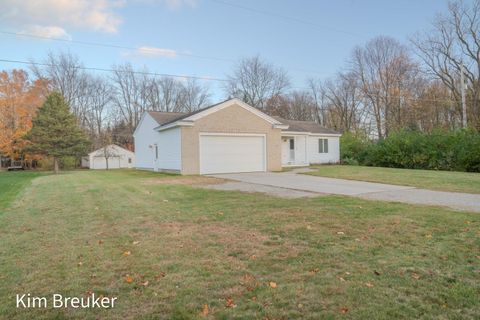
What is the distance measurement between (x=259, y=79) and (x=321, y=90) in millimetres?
8272

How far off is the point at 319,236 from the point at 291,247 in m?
0.68

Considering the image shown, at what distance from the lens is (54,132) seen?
97.3ft

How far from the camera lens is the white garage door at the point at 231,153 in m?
18.6

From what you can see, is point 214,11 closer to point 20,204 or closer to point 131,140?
point 20,204

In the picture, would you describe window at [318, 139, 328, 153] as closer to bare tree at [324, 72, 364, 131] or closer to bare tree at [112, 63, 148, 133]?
bare tree at [324, 72, 364, 131]

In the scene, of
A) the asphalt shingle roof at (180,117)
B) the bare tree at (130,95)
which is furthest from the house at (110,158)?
the asphalt shingle roof at (180,117)

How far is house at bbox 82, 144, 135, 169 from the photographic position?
4125 centimetres

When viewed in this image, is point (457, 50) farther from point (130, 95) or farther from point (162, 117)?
point (130, 95)

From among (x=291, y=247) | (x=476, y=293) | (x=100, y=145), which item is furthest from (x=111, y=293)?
(x=100, y=145)

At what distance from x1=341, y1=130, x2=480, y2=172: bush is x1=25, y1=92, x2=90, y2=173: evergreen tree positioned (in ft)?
81.1

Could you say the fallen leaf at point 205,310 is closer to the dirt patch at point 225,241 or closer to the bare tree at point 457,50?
the dirt patch at point 225,241

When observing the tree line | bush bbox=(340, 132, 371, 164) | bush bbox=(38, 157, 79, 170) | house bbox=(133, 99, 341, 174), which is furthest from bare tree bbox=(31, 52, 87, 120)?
bush bbox=(340, 132, 371, 164)

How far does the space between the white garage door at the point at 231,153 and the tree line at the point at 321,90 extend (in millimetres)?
17328

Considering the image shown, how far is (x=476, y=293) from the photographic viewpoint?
3.00 metres
